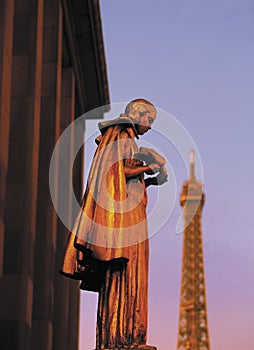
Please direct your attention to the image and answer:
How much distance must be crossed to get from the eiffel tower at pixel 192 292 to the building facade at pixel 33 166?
5682 cm

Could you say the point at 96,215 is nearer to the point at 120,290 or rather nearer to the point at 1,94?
the point at 120,290

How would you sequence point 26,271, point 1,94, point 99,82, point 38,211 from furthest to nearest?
point 99,82 → point 38,211 → point 26,271 → point 1,94

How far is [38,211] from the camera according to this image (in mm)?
30344

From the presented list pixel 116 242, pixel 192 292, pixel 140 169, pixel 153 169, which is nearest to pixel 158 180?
pixel 153 169

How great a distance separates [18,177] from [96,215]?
15082 mm

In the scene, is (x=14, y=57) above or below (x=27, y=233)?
above

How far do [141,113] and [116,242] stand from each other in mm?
1839

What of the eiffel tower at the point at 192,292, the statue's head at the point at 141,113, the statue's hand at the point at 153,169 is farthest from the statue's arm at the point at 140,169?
the eiffel tower at the point at 192,292

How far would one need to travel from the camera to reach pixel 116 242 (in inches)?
467

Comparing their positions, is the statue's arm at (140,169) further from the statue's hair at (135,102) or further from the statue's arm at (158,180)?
the statue's hair at (135,102)

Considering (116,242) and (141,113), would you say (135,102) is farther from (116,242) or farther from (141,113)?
(116,242)

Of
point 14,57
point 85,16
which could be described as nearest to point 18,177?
point 14,57

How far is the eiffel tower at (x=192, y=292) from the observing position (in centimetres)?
9600

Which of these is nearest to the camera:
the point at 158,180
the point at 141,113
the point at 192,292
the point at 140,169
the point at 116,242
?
the point at 116,242
